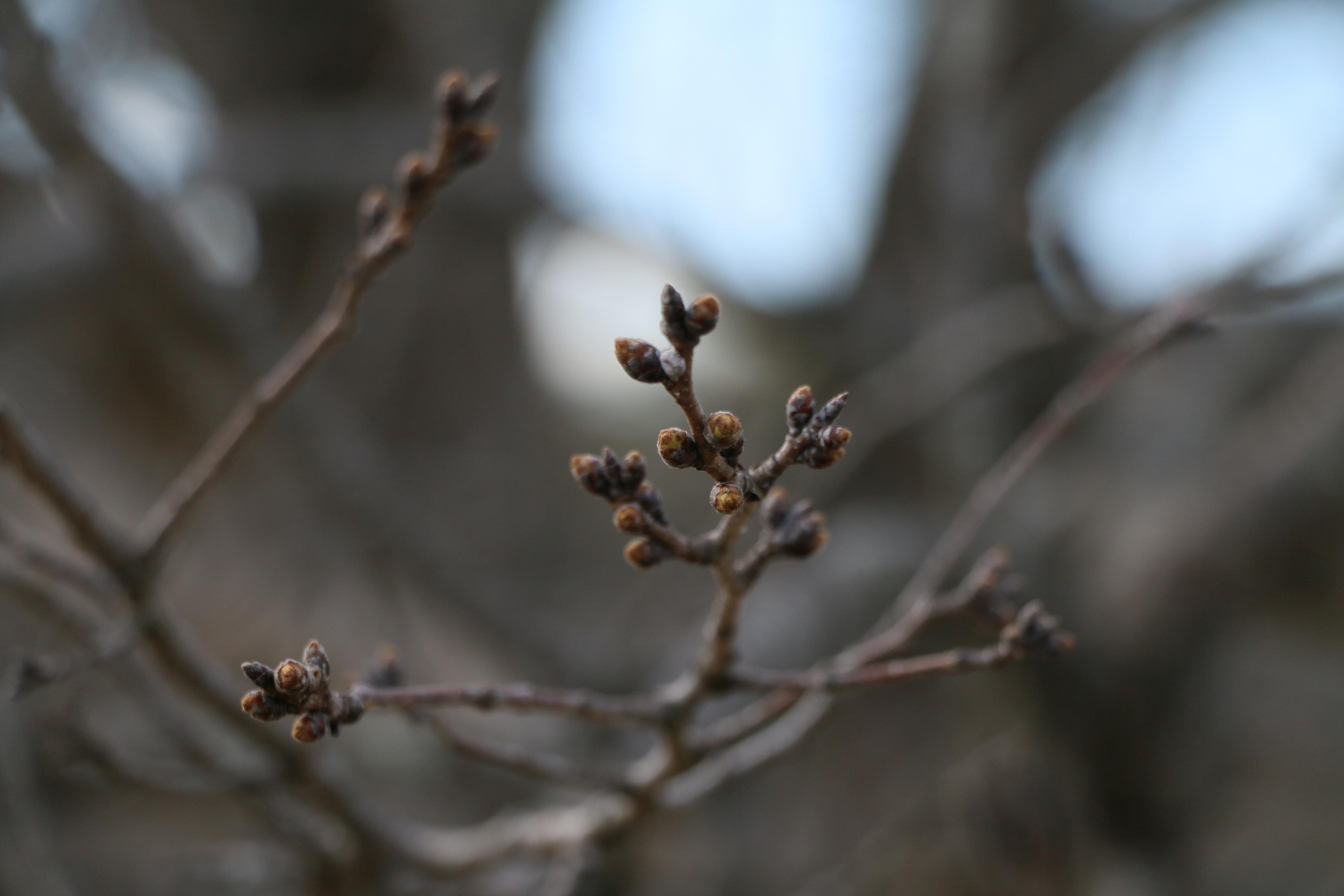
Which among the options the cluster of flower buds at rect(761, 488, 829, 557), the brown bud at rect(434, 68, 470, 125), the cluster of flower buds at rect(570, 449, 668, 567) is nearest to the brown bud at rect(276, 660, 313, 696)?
the cluster of flower buds at rect(570, 449, 668, 567)

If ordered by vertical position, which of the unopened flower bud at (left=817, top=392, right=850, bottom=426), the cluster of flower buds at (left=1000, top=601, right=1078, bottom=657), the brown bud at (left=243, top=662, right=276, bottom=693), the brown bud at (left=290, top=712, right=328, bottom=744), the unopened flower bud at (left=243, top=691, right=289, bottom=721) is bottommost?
the cluster of flower buds at (left=1000, top=601, right=1078, bottom=657)

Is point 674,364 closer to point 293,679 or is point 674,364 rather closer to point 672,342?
point 672,342

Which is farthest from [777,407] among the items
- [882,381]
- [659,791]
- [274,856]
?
[659,791]

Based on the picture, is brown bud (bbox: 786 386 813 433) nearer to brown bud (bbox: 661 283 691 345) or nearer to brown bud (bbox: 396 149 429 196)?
brown bud (bbox: 661 283 691 345)

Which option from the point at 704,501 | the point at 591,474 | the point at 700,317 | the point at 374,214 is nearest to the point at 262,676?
the point at 591,474

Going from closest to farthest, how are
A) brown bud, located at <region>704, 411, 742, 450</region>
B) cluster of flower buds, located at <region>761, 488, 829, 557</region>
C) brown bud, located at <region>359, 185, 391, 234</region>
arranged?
1. brown bud, located at <region>704, 411, 742, 450</region>
2. cluster of flower buds, located at <region>761, 488, 829, 557</region>
3. brown bud, located at <region>359, 185, 391, 234</region>

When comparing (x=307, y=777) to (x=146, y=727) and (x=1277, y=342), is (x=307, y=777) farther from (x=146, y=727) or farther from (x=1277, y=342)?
(x=1277, y=342)

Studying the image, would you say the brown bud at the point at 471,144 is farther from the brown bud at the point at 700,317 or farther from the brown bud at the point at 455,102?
the brown bud at the point at 700,317
